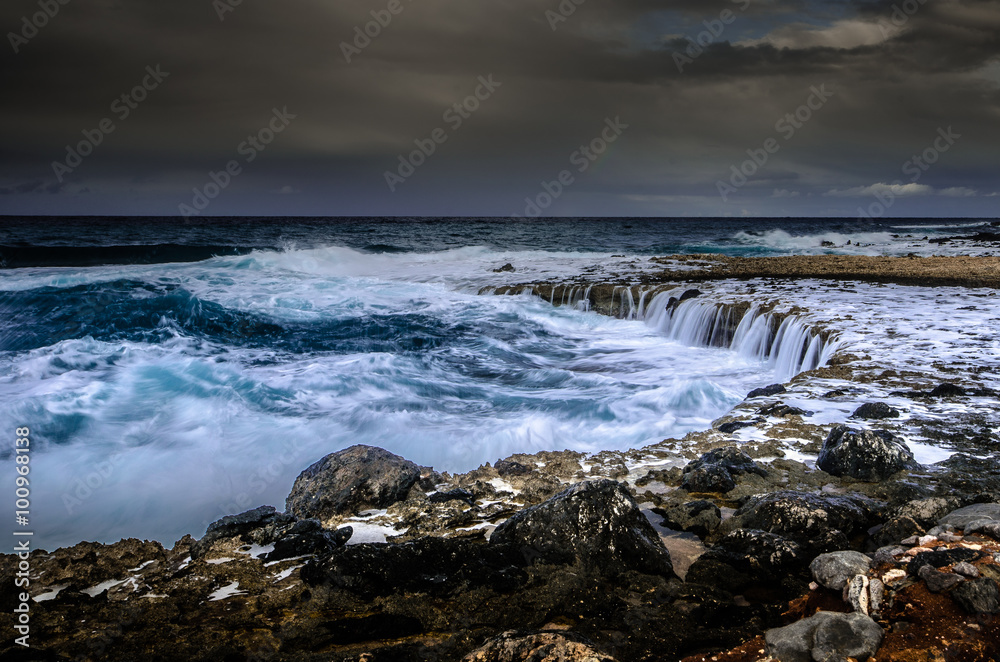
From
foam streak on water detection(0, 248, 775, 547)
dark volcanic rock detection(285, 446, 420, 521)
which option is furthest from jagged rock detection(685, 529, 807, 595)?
foam streak on water detection(0, 248, 775, 547)

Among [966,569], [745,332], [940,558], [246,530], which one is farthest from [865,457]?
[745,332]

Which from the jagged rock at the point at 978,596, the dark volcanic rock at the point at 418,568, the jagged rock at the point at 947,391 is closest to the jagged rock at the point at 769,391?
the jagged rock at the point at 947,391

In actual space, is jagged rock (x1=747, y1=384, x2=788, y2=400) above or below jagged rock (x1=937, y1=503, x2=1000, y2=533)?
below

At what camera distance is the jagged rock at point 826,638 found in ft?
7.32

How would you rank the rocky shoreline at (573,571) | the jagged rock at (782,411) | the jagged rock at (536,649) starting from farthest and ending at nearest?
the jagged rock at (782,411), the rocky shoreline at (573,571), the jagged rock at (536,649)

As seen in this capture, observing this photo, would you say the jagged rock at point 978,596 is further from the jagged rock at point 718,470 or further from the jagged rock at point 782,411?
the jagged rock at point 782,411

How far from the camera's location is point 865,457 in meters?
4.39

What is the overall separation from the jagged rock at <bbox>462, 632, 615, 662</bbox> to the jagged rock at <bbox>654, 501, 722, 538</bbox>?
174 cm

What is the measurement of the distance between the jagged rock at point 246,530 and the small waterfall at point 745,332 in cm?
801

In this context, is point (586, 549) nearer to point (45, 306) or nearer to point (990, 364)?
point (990, 364)

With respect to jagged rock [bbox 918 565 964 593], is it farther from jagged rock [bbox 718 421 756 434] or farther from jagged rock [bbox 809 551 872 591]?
jagged rock [bbox 718 421 756 434]

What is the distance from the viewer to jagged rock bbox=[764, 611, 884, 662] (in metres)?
2.23

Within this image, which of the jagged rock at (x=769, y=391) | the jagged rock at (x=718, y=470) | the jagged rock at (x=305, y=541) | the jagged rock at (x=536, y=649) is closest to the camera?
the jagged rock at (x=536, y=649)

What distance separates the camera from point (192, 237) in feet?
153
